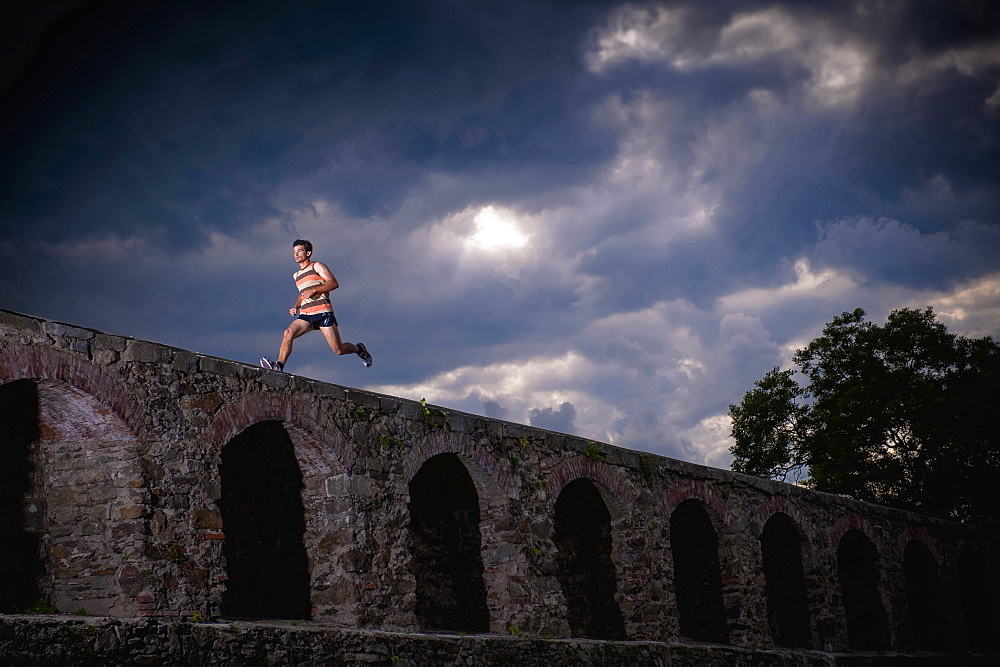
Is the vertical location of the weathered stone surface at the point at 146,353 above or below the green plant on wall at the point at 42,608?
above

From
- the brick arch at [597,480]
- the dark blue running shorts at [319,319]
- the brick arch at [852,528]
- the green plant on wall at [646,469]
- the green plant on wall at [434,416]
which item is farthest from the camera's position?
the brick arch at [852,528]

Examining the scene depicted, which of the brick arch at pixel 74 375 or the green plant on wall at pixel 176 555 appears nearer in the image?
the brick arch at pixel 74 375

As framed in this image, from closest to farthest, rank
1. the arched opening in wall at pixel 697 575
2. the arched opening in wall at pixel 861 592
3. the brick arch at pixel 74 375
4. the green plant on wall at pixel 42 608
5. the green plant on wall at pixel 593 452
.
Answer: the brick arch at pixel 74 375, the green plant on wall at pixel 42 608, the green plant on wall at pixel 593 452, the arched opening in wall at pixel 697 575, the arched opening in wall at pixel 861 592

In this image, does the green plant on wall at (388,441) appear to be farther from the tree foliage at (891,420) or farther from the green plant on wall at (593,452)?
the tree foliage at (891,420)

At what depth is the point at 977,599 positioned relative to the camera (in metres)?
19.8

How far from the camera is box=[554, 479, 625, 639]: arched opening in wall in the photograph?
11.8 metres

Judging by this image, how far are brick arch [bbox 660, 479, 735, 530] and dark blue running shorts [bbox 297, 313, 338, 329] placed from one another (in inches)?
224

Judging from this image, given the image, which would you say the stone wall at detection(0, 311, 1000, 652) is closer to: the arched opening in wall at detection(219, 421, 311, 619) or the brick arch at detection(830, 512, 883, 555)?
the arched opening in wall at detection(219, 421, 311, 619)

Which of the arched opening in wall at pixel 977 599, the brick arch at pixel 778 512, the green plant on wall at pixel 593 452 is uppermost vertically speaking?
the green plant on wall at pixel 593 452

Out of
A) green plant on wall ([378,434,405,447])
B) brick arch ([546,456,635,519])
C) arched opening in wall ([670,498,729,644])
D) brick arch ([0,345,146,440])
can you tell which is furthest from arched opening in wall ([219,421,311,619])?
arched opening in wall ([670,498,729,644])

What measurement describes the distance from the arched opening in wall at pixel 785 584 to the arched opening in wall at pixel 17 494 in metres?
11.3

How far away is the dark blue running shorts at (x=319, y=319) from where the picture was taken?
9.44 meters

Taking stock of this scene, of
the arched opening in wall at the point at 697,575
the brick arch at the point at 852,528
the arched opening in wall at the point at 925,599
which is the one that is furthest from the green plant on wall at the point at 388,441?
the arched opening in wall at the point at 925,599

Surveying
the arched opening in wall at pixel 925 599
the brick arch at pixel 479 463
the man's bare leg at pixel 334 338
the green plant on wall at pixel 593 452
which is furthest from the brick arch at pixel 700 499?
the arched opening in wall at pixel 925 599
